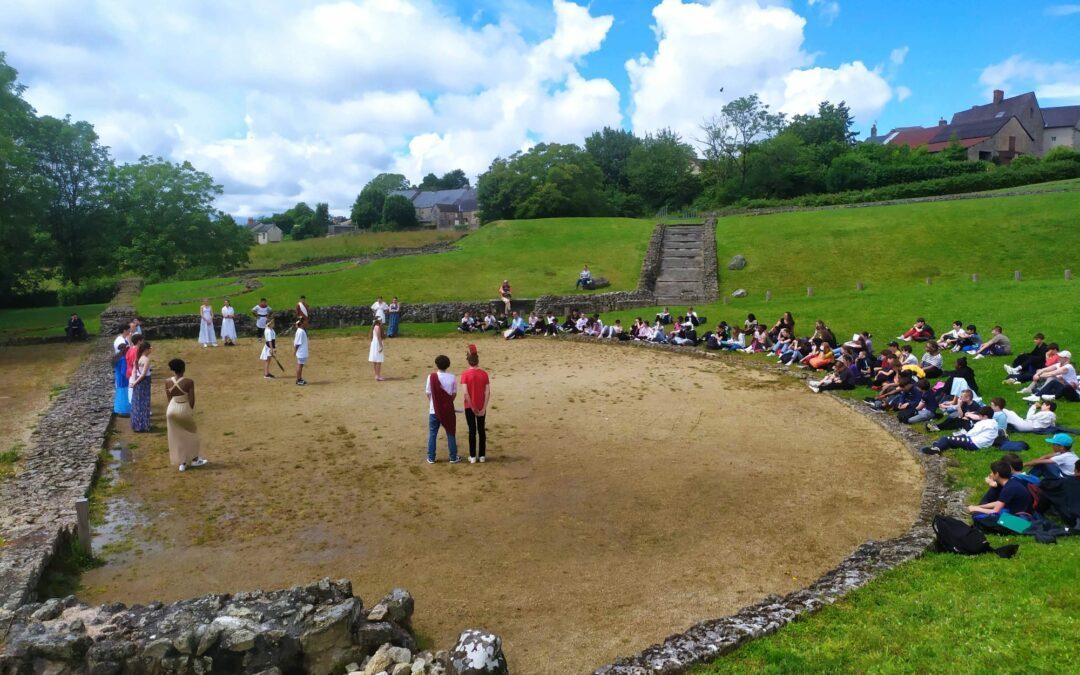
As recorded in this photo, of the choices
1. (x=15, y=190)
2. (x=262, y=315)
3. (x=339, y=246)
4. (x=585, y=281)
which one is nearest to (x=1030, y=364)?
(x=585, y=281)

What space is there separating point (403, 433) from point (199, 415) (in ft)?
17.5

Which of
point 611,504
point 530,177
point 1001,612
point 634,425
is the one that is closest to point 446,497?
point 611,504

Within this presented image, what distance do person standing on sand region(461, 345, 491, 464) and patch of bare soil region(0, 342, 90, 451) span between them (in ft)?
28.9

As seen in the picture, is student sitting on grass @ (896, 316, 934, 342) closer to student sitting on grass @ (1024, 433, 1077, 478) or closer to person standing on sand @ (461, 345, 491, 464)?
student sitting on grass @ (1024, 433, 1077, 478)

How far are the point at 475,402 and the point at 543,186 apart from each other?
52.3m

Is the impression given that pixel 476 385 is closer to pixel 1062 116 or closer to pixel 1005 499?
pixel 1005 499

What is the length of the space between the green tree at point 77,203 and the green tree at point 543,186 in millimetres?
32115

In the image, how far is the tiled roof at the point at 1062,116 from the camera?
78750 mm

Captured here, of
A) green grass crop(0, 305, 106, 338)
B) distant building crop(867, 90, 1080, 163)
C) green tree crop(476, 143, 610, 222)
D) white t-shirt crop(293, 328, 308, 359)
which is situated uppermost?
distant building crop(867, 90, 1080, 163)

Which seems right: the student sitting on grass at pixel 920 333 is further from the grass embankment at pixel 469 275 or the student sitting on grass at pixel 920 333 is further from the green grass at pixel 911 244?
the grass embankment at pixel 469 275

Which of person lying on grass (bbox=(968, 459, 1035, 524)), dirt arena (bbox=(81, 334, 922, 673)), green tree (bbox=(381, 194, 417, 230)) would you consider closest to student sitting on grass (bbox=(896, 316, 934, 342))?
dirt arena (bbox=(81, 334, 922, 673))

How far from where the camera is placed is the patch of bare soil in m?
14.1

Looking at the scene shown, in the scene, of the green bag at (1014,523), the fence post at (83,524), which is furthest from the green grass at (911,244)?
the fence post at (83,524)

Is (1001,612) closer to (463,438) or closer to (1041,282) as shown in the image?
(463,438)
